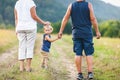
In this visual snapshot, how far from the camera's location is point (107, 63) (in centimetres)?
1481

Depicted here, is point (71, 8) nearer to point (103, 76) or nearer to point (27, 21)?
point (27, 21)

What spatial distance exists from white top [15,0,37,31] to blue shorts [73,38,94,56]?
1.40 m

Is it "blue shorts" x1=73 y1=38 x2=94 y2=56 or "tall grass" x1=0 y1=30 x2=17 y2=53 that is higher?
"tall grass" x1=0 y1=30 x2=17 y2=53

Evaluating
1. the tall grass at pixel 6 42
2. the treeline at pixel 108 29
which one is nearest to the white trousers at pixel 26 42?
the tall grass at pixel 6 42

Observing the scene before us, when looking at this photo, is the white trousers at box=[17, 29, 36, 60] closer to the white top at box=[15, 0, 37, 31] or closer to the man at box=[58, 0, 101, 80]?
the white top at box=[15, 0, 37, 31]

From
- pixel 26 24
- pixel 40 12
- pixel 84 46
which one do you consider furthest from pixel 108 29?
pixel 84 46

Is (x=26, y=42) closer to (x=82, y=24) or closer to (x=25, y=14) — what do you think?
(x=25, y=14)

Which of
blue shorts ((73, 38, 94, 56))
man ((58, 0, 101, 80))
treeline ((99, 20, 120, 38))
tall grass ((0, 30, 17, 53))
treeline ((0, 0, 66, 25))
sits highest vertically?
treeline ((0, 0, 66, 25))

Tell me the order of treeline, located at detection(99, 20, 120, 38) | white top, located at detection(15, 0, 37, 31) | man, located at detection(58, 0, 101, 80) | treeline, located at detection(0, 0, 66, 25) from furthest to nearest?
treeline, located at detection(0, 0, 66, 25) → treeline, located at detection(99, 20, 120, 38) → white top, located at detection(15, 0, 37, 31) → man, located at detection(58, 0, 101, 80)

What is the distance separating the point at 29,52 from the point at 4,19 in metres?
134

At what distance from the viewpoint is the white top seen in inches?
473

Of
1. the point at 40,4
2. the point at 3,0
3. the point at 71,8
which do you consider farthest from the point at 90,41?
the point at 40,4

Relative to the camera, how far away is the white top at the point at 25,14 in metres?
12.0

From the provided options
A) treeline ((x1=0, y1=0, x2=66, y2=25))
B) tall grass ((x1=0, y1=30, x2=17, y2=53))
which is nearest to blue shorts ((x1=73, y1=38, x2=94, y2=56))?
tall grass ((x1=0, y1=30, x2=17, y2=53))
